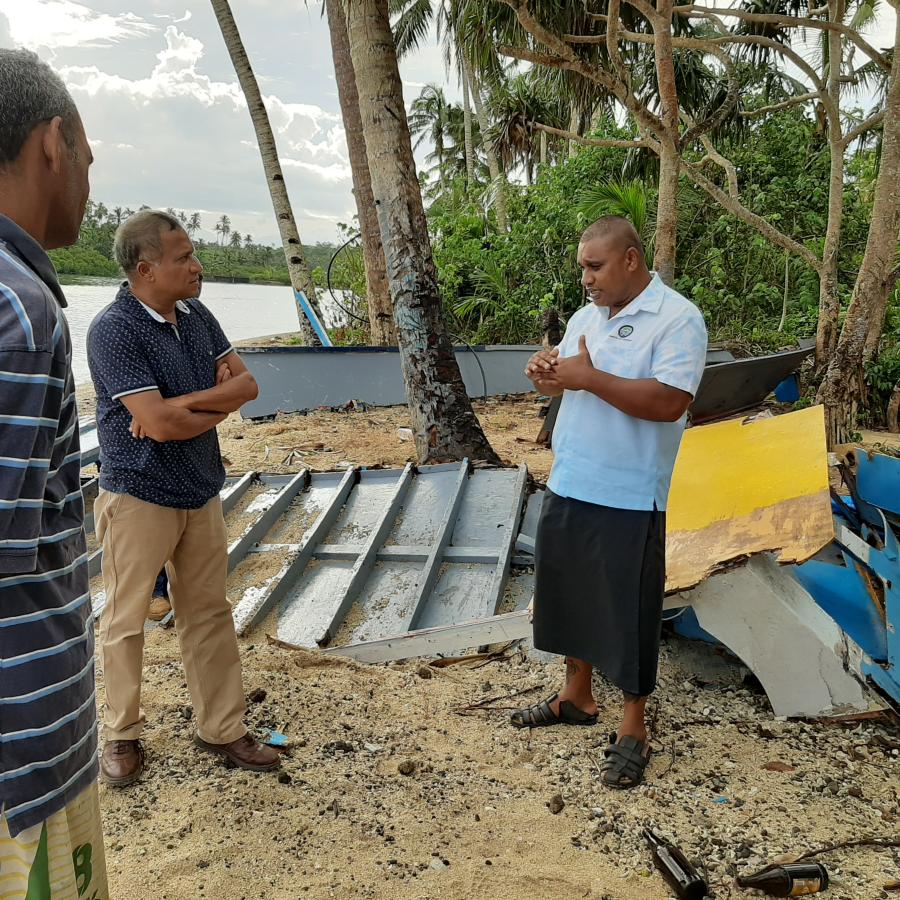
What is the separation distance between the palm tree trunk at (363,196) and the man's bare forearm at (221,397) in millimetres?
7634

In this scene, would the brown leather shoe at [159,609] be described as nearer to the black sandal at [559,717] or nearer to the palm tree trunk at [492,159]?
the black sandal at [559,717]

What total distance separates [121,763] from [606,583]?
184 centimetres

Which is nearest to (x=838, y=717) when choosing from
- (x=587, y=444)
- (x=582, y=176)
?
(x=587, y=444)

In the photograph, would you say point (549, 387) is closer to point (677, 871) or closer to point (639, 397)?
point (639, 397)

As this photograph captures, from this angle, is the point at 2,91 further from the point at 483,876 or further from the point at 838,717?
the point at 838,717

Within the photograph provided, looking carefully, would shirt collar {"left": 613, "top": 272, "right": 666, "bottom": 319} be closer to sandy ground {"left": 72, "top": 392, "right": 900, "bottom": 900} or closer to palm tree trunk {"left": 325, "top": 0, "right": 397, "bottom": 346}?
sandy ground {"left": 72, "top": 392, "right": 900, "bottom": 900}

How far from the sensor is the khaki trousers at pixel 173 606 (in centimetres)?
251

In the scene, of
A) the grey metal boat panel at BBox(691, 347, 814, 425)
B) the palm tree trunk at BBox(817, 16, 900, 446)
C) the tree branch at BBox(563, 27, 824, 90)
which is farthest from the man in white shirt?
the tree branch at BBox(563, 27, 824, 90)

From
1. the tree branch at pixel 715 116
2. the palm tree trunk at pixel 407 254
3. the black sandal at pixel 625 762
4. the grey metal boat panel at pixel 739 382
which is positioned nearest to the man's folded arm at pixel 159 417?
the black sandal at pixel 625 762

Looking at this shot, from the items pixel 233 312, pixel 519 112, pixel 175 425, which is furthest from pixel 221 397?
pixel 233 312

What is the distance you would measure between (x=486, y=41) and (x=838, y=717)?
903 cm

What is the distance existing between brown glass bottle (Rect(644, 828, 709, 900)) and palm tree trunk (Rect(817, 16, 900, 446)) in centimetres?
599

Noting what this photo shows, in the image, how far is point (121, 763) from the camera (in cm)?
266

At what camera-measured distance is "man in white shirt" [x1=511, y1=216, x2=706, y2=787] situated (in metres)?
2.42
